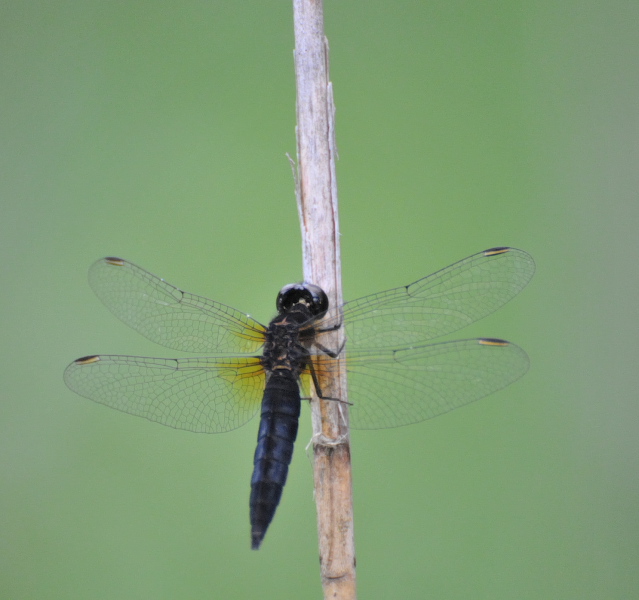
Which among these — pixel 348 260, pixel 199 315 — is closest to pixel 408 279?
pixel 348 260

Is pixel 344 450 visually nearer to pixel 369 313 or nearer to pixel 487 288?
pixel 369 313

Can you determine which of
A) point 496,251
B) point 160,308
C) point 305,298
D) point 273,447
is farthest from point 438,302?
point 160,308

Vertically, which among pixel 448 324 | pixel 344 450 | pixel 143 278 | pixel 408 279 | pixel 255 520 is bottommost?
pixel 255 520

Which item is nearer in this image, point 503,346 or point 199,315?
point 503,346

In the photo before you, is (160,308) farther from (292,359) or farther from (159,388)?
(292,359)

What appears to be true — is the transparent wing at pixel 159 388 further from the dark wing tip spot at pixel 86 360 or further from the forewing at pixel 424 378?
the forewing at pixel 424 378

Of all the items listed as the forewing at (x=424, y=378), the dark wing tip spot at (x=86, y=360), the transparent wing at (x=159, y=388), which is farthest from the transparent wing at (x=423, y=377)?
the dark wing tip spot at (x=86, y=360)

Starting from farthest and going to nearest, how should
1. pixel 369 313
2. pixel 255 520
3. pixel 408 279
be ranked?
pixel 408 279, pixel 369 313, pixel 255 520
